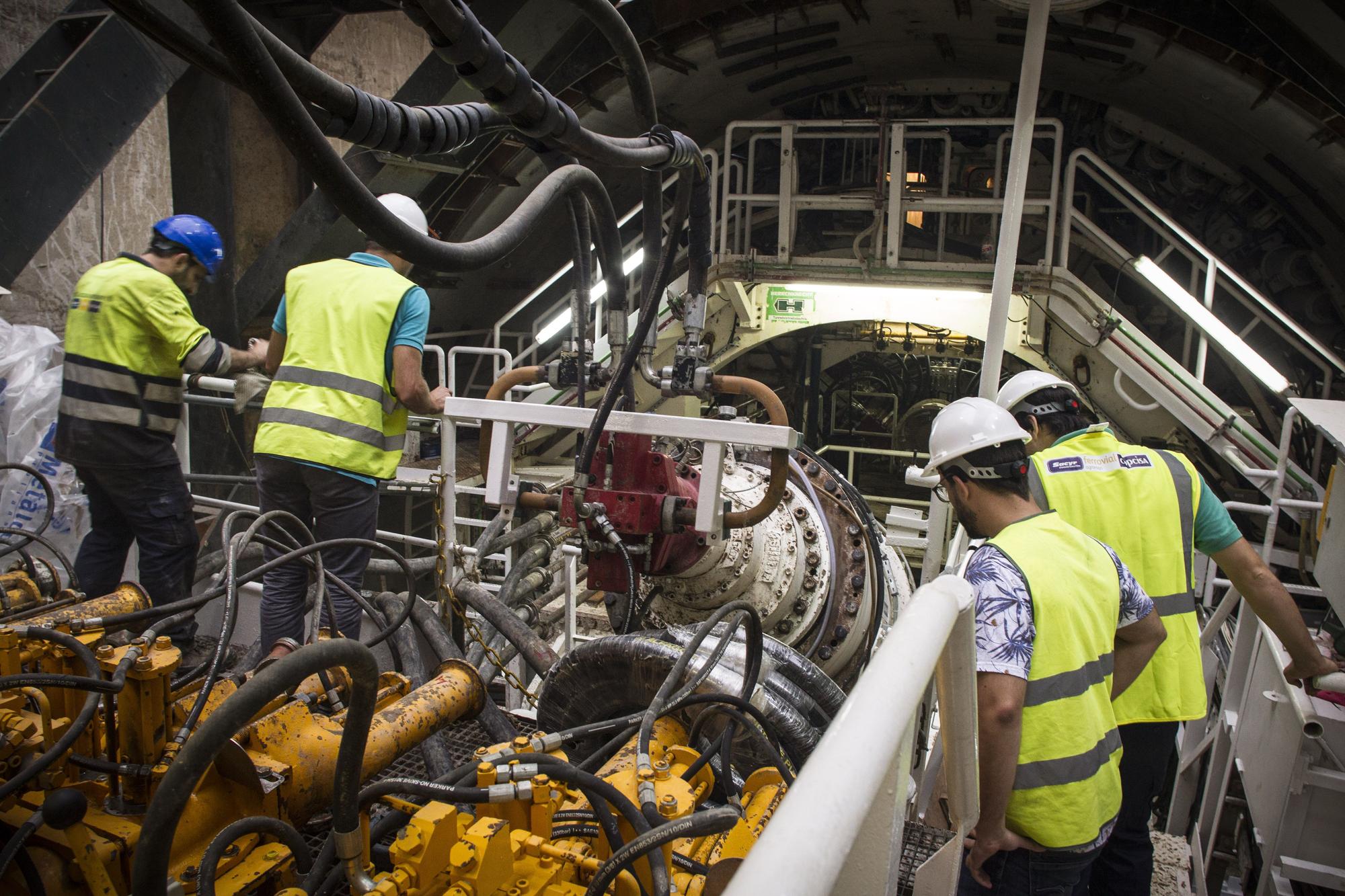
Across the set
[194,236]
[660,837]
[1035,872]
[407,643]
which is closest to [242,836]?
[660,837]

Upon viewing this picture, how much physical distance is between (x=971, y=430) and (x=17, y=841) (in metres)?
1.82

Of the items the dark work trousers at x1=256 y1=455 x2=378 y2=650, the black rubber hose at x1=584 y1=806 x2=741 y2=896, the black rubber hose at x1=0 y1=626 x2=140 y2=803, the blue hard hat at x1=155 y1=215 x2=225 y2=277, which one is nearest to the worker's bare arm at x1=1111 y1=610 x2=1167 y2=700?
the black rubber hose at x1=584 y1=806 x2=741 y2=896

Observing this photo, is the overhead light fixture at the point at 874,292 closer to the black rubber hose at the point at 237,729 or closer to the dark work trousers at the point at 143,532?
the dark work trousers at the point at 143,532

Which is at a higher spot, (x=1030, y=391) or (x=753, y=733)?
(x=1030, y=391)

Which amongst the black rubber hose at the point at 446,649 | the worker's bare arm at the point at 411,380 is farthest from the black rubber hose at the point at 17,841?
the worker's bare arm at the point at 411,380

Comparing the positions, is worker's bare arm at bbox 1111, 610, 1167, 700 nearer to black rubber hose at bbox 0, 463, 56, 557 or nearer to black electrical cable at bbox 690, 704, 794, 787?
black electrical cable at bbox 690, 704, 794, 787

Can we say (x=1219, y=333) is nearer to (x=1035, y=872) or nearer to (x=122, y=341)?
(x=1035, y=872)

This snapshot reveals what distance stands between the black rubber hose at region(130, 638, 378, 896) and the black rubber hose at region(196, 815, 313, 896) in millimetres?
178

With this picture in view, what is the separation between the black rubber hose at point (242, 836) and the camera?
121cm

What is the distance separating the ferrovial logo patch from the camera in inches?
89.1

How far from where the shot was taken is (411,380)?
9.12ft

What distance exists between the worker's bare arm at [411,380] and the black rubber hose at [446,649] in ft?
2.08

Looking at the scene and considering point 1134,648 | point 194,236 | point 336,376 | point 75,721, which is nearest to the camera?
point 75,721

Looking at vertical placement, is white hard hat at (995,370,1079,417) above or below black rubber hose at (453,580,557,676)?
above
